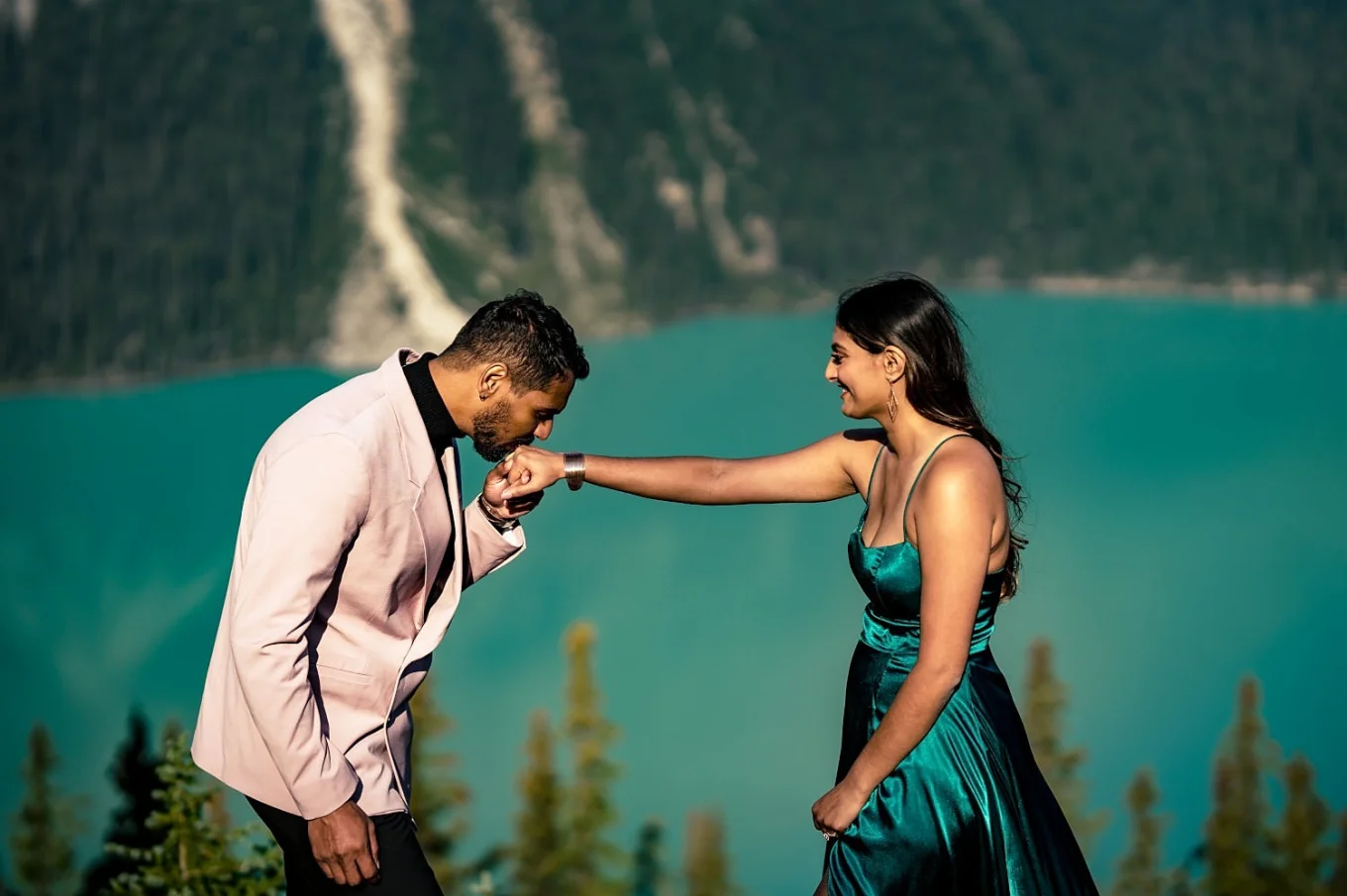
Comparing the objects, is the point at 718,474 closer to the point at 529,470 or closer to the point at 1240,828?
the point at 529,470

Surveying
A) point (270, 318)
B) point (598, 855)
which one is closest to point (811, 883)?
point (598, 855)

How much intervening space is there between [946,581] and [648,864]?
122 ft

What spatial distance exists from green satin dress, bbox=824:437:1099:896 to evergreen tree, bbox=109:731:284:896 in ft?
7.79

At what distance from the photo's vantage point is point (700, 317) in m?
53.9

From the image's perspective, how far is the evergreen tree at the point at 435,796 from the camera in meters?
23.0

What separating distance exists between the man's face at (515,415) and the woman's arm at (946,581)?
2.54 feet

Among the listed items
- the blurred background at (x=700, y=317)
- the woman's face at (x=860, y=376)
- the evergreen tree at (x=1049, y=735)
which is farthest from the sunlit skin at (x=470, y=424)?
the blurred background at (x=700, y=317)

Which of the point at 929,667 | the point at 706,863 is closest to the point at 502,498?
the point at 929,667

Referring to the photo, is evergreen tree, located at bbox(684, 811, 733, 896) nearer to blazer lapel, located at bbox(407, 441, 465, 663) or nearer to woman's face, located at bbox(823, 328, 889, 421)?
blazer lapel, located at bbox(407, 441, 465, 663)

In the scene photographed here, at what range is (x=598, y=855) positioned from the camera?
3147cm

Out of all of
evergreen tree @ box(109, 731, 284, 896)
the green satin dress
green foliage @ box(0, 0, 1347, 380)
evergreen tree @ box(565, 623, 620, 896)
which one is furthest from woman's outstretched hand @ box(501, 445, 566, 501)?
green foliage @ box(0, 0, 1347, 380)

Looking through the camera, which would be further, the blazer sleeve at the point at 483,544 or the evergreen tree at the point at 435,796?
the evergreen tree at the point at 435,796

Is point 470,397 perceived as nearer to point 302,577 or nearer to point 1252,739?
point 302,577

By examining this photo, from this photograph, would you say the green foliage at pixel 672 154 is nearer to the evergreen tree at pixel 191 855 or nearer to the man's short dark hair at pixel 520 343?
the evergreen tree at pixel 191 855
